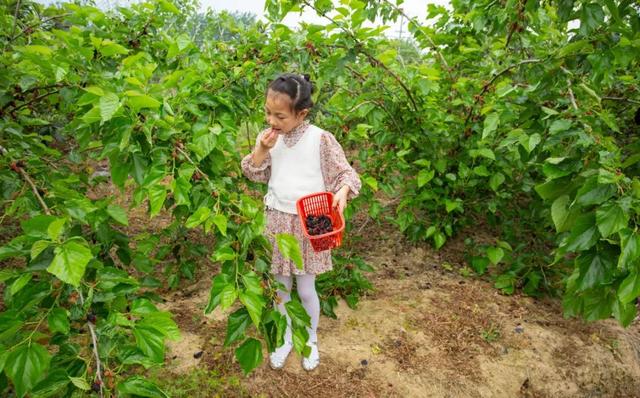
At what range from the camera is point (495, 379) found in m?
2.44

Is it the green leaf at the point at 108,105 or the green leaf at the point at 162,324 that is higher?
the green leaf at the point at 108,105

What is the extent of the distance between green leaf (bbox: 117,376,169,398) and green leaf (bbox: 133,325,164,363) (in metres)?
0.06

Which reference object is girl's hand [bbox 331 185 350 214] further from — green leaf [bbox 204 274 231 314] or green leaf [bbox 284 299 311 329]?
green leaf [bbox 204 274 231 314]


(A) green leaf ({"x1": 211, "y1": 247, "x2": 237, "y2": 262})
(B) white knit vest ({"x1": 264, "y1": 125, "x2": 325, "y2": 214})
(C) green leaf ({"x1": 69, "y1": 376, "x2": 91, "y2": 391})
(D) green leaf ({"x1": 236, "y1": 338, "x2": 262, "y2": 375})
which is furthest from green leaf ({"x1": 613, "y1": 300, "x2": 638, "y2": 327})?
(C) green leaf ({"x1": 69, "y1": 376, "x2": 91, "y2": 391})

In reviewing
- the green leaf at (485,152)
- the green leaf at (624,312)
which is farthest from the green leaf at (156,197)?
the green leaf at (485,152)

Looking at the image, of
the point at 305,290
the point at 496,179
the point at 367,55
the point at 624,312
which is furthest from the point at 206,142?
the point at 496,179

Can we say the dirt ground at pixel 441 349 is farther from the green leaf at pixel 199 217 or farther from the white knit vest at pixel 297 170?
the green leaf at pixel 199 217

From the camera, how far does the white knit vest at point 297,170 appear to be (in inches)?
78.0

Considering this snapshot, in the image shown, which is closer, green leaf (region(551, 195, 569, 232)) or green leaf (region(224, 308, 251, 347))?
green leaf (region(224, 308, 251, 347))

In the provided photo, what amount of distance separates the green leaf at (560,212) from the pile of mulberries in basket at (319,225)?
3.16 feet

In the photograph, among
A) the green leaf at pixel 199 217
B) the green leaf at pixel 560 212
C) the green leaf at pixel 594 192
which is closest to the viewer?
the green leaf at pixel 199 217

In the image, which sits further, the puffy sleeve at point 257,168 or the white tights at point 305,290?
the white tights at point 305,290

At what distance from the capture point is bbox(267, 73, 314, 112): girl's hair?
179 cm

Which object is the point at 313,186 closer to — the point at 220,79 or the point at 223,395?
the point at 220,79
